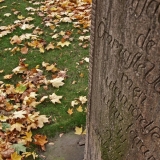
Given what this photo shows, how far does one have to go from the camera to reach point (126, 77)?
5.19ft

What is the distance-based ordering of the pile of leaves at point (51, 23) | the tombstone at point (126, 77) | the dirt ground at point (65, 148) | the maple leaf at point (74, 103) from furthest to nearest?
the pile of leaves at point (51, 23) → the maple leaf at point (74, 103) → the dirt ground at point (65, 148) → the tombstone at point (126, 77)

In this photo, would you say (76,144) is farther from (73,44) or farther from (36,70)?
(73,44)

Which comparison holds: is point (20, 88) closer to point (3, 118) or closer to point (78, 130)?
point (3, 118)

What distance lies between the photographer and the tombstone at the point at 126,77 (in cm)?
133

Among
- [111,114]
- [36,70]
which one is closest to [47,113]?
[36,70]

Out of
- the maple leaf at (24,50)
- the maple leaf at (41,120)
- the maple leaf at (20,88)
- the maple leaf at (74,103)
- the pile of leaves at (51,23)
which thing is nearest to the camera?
the maple leaf at (41,120)

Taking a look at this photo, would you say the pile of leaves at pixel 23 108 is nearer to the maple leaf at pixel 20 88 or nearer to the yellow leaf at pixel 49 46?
the maple leaf at pixel 20 88

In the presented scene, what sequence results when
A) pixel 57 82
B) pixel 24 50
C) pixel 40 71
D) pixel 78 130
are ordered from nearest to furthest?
1. pixel 78 130
2. pixel 57 82
3. pixel 40 71
4. pixel 24 50

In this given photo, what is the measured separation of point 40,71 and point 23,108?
691mm

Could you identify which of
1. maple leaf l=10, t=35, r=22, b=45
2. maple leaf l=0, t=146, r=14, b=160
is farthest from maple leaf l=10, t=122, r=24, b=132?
maple leaf l=10, t=35, r=22, b=45

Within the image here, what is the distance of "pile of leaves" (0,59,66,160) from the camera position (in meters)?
2.67

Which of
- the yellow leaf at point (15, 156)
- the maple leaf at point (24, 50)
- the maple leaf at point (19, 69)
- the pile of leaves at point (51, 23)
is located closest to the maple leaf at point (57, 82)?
the maple leaf at point (19, 69)

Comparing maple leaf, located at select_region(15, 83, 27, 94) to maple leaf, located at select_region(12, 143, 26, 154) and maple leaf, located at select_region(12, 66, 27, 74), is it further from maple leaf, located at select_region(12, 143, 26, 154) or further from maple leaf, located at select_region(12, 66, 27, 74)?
maple leaf, located at select_region(12, 143, 26, 154)

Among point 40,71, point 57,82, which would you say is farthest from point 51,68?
point 57,82
